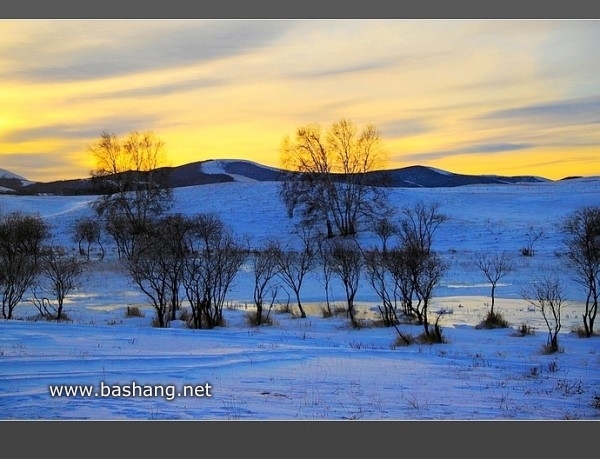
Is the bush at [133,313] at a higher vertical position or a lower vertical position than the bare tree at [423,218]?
lower

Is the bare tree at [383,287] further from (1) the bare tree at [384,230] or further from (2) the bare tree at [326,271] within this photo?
(1) the bare tree at [384,230]

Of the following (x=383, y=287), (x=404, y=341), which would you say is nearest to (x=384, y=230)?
(x=383, y=287)

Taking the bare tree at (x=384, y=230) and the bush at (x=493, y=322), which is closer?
the bush at (x=493, y=322)

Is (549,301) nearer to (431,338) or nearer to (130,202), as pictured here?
(431,338)

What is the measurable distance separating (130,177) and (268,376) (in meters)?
25.5

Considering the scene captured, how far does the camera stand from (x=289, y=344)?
12.1 meters

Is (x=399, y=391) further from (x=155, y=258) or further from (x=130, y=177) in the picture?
(x=130, y=177)

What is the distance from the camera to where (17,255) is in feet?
75.5

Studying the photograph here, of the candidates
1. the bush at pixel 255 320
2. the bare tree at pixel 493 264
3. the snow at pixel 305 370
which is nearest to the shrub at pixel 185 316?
the snow at pixel 305 370

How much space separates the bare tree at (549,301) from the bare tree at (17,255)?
557 inches

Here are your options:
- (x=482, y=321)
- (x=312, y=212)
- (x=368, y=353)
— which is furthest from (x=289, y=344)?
(x=312, y=212)

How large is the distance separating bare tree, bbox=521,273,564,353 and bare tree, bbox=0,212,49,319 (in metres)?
14.1

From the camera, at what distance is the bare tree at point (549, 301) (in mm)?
13191

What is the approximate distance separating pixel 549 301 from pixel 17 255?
59.7 ft
